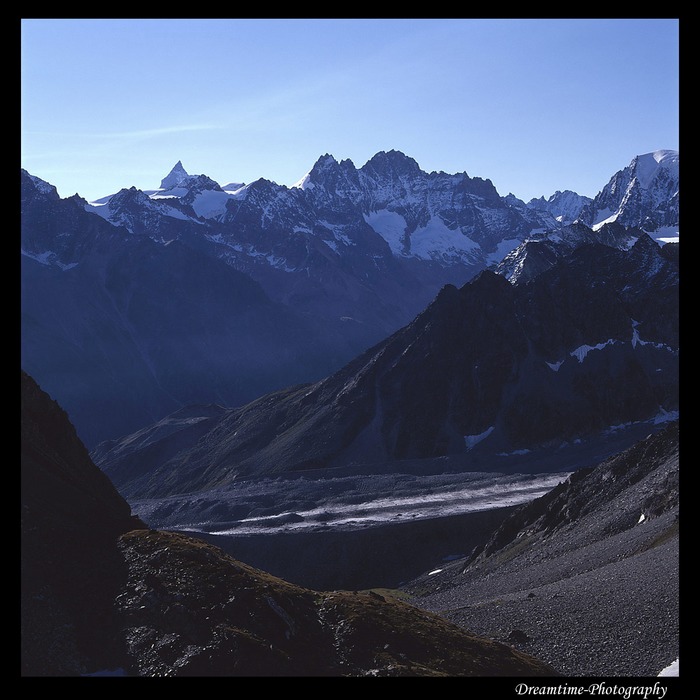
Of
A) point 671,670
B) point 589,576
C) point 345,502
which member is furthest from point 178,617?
point 345,502

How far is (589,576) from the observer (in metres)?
73.5

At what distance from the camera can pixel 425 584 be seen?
388 ft

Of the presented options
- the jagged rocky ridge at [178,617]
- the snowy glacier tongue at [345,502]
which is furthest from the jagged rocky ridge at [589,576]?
the snowy glacier tongue at [345,502]

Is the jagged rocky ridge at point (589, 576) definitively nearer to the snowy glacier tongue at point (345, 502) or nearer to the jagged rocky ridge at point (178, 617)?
the jagged rocky ridge at point (178, 617)

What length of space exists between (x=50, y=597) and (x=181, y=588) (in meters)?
7.08

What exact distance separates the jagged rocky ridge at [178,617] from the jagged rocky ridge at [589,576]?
489 cm

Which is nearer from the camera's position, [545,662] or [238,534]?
[545,662]

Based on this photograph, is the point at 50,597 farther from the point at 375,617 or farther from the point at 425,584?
the point at 425,584

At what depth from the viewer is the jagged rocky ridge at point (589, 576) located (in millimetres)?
55500
